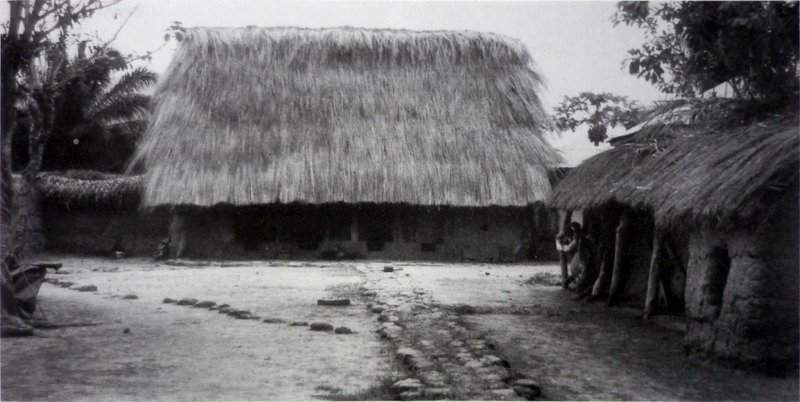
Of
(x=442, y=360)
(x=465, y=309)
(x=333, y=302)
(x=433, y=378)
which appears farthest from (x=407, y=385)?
(x=333, y=302)

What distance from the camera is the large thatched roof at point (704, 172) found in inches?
210

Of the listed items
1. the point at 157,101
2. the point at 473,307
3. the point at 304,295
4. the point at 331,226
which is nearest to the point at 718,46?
the point at 473,307

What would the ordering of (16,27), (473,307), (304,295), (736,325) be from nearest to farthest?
(736,325) → (16,27) → (473,307) → (304,295)

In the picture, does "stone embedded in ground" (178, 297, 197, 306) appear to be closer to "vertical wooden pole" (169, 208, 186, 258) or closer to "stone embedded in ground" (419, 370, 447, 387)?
"stone embedded in ground" (419, 370, 447, 387)

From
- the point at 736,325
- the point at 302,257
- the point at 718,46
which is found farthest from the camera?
the point at 302,257

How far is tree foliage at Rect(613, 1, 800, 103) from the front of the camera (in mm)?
5715

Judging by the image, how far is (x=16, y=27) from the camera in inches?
268

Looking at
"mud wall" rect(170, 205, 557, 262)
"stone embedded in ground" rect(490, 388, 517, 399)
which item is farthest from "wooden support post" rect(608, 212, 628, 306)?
"mud wall" rect(170, 205, 557, 262)

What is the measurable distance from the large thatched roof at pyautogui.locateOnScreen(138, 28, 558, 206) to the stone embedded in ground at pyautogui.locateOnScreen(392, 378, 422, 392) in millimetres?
10579

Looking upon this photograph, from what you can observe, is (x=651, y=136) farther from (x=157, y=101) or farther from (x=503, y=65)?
(x=157, y=101)

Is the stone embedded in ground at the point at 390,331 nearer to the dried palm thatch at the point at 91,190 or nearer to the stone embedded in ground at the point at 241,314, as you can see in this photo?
the stone embedded in ground at the point at 241,314

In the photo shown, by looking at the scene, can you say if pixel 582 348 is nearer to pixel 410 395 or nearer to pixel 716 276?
pixel 716 276

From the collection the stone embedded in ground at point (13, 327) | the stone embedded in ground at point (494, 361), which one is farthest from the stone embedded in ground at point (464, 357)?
the stone embedded in ground at point (13, 327)

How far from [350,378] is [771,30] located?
428 centimetres
